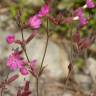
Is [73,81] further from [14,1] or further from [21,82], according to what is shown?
[14,1]

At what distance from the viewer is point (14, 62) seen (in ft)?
6.75

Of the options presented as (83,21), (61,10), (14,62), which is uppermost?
(83,21)

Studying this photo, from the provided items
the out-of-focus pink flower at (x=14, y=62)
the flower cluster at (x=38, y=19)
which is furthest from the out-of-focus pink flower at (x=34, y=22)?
the out-of-focus pink flower at (x=14, y=62)

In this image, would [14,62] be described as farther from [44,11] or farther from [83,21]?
[83,21]

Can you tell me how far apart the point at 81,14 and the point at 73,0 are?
2.71 m

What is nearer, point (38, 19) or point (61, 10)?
point (38, 19)

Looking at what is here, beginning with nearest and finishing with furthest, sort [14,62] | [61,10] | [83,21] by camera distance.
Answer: [14,62], [83,21], [61,10]

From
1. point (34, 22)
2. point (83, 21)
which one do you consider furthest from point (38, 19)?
point (83, 21)

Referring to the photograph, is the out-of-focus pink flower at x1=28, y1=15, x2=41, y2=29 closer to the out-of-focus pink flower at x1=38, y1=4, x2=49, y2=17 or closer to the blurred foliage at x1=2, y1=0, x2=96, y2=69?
the out-of-focus pink flower at x1=38, y1=4, x2=49, y2=17

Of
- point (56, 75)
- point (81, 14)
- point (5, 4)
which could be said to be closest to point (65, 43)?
point (56, 75)

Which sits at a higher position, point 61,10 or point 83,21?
point 83,21

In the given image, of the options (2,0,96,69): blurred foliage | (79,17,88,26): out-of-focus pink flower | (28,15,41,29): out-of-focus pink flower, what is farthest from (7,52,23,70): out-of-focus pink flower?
(2,0,96,69): blurred foliage

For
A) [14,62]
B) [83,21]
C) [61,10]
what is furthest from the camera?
[61,10]

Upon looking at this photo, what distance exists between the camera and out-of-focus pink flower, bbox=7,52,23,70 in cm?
205
